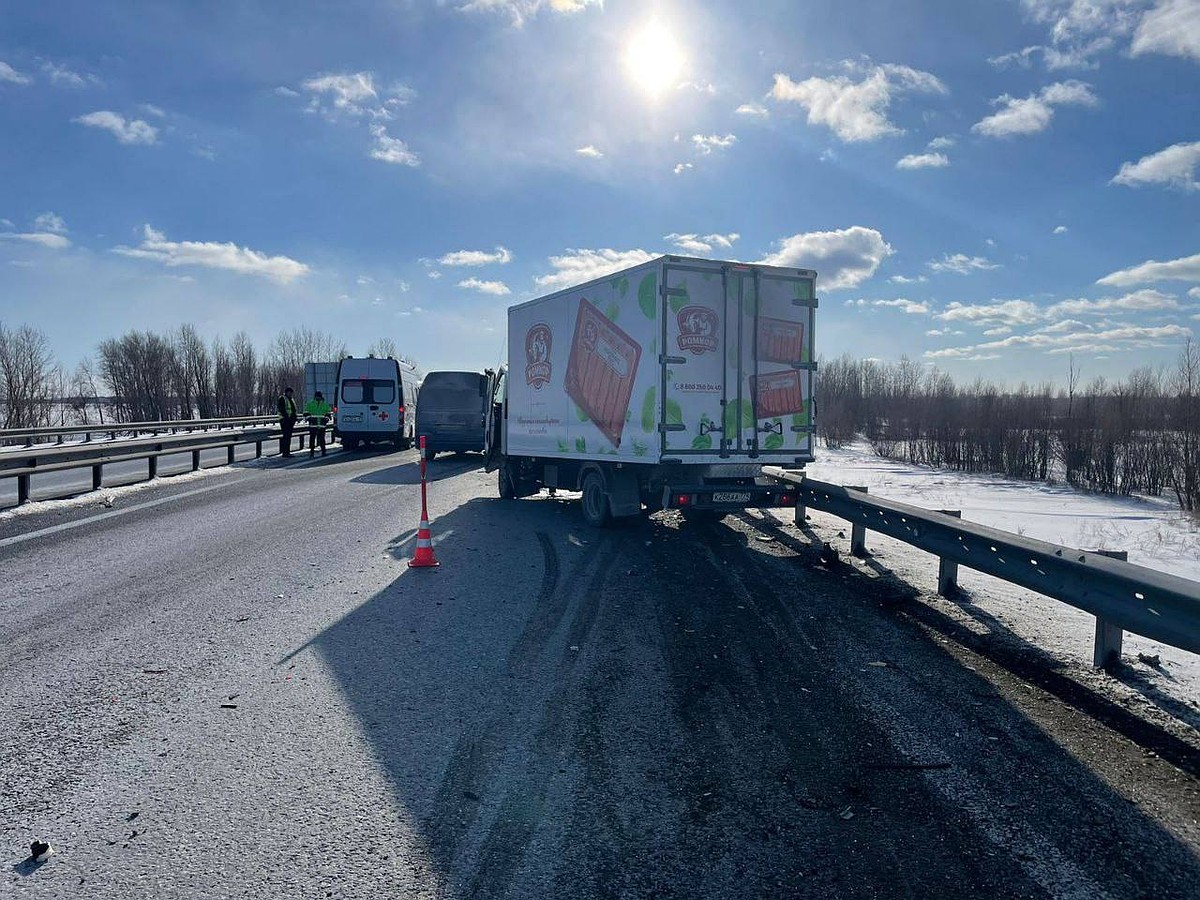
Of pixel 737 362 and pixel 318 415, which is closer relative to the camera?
pixel 737 362

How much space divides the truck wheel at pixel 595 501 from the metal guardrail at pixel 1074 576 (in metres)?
3.86

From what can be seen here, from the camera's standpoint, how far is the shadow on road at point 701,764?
9.27ft

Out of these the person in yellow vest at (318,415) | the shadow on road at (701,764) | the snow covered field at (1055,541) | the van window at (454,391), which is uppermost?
the van window at (454,391)

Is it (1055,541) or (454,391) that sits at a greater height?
(454,391)

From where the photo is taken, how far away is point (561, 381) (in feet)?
39.6

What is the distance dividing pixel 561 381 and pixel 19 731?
29.0 ft

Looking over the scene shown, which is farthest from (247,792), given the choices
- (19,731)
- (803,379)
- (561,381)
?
(561,381)

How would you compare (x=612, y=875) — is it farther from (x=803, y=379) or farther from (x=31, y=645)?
(x=803, y=379)

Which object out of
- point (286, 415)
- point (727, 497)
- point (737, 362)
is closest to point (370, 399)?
point (286, 415)

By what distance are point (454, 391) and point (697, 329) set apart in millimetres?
14625

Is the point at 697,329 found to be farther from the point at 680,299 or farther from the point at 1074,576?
the point at 1074,576

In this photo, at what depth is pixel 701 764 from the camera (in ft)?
12.2

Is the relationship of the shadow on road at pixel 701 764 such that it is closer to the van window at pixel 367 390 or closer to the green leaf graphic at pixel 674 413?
the green leaf graphic at pixel 674 413

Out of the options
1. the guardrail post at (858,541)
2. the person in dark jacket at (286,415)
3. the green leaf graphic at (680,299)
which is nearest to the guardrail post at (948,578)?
the guardrail post at (858,541)
